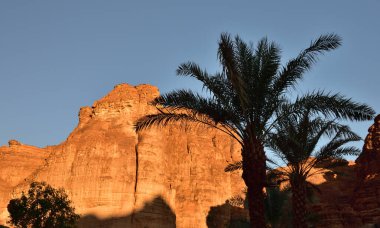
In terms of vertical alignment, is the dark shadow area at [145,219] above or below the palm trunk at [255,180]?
above

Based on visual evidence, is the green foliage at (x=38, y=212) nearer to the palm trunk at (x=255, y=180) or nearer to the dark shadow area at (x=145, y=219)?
the palm trunk at (x=255, y=180)

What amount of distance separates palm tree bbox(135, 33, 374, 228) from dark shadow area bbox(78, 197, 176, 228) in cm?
3414

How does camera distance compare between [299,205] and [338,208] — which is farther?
[338,208]

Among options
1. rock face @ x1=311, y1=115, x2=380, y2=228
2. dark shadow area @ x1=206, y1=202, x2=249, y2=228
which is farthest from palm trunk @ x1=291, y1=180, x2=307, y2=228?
dark shadow area @ x1=206, y1=202, x2=249, y2=228

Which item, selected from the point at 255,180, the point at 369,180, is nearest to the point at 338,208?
the point at 369,180

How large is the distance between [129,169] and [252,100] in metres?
38.6

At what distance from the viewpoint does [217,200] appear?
Answer: 193 ft

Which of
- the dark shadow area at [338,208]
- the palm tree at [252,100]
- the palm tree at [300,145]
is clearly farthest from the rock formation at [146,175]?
the palm tree at [252,100]

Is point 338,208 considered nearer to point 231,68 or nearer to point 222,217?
point 222,217

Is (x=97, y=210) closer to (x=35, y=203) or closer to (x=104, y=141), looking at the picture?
(x=104, y=141)

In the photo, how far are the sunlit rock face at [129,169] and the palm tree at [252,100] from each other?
109 feet

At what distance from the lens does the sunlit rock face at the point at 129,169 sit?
162ft

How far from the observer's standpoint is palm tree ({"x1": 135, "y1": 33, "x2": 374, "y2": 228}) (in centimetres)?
1431

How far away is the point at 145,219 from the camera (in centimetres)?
4900
